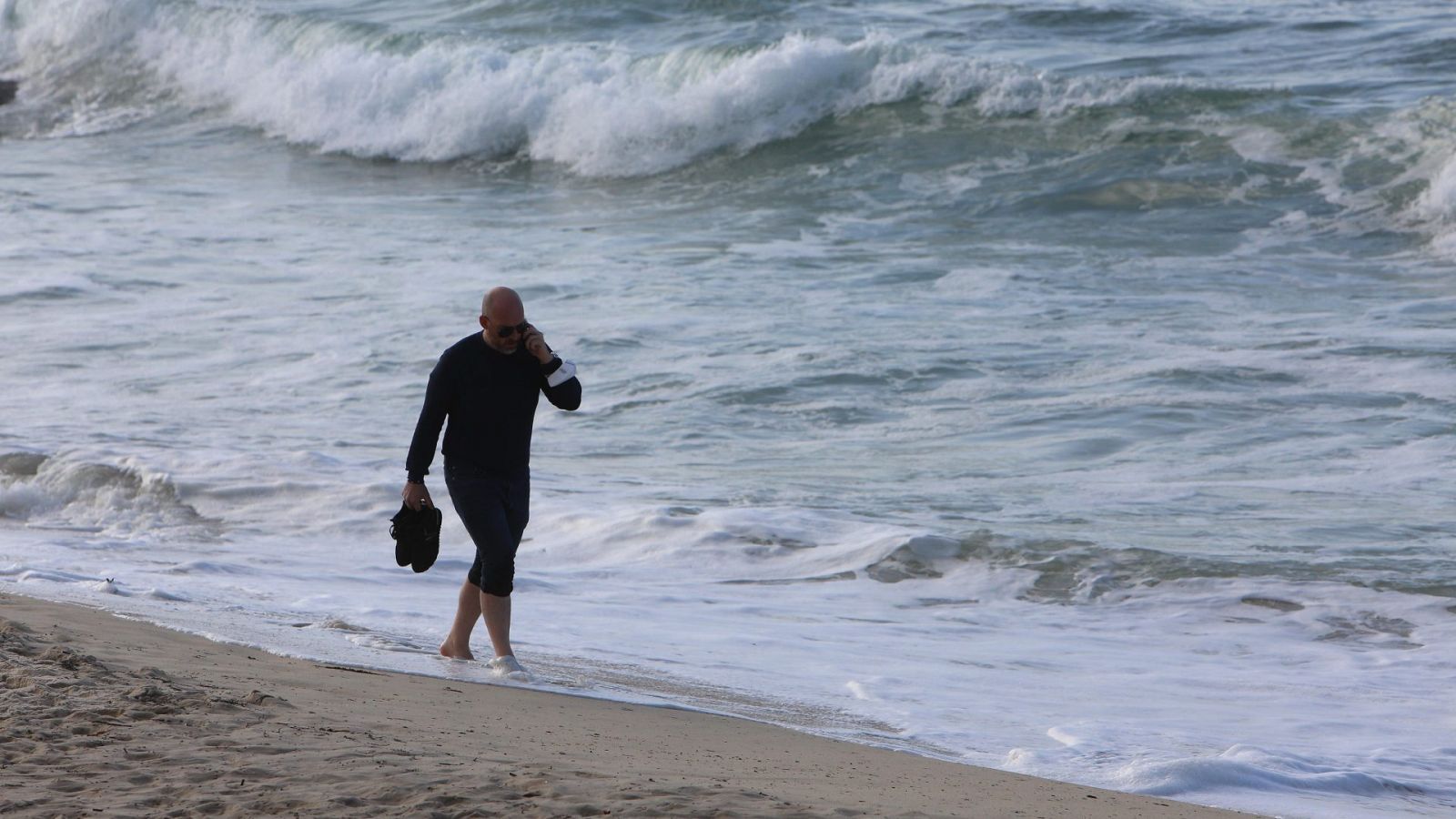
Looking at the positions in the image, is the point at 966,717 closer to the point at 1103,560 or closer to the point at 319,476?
the point at 1103,560

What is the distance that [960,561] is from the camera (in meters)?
7.87

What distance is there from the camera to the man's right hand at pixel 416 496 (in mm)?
5938

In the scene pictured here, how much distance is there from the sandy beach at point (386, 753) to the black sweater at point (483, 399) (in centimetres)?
85

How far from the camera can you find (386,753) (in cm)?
423

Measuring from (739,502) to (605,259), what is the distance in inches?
287

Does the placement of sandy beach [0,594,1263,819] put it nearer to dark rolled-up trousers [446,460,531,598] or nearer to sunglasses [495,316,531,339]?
dark rolled-up trousers [446,460,531,598]

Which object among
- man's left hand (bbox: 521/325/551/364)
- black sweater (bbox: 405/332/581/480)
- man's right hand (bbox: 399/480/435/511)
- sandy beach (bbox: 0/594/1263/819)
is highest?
man's left hand (bbox: 521/325/551/364)

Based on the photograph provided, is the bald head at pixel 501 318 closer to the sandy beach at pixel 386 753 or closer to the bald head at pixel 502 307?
the bald head at pixel 502 307

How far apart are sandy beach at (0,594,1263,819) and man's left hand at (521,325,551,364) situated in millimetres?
1164

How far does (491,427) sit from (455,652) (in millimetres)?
833

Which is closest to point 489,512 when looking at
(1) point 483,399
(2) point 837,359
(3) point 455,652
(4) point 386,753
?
(1) point 483,399

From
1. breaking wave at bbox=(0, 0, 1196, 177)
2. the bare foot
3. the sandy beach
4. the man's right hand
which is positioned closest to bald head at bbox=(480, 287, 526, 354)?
the man's right hand

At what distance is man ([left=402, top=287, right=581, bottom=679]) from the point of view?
19.4 feet

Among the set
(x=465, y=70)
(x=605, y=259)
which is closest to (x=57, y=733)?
(x=605, y=259)
